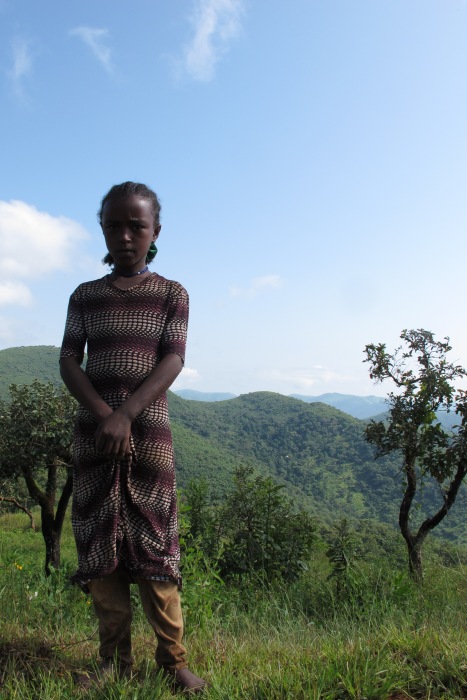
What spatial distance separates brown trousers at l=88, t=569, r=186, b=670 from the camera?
2094 mm

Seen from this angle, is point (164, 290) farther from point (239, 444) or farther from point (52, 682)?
point (239, 444)

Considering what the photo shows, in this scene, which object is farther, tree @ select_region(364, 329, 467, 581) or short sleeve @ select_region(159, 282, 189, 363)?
tree @ select_region(364, 329, 467, 581)

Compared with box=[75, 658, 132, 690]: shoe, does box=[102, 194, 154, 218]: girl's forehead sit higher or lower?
higher

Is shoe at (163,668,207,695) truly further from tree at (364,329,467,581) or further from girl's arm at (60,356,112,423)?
tree at (364,329,467,581)

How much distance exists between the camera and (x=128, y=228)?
229 cm

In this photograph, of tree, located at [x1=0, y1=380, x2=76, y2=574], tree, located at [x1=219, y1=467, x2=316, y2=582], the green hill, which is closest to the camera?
tree, located at [x1=219, y1=467, x2=316, y2=582]

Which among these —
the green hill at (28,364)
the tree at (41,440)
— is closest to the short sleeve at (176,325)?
the tree at (41,440)

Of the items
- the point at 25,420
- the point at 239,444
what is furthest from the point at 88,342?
the point at 239,444

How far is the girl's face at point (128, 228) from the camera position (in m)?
2.26

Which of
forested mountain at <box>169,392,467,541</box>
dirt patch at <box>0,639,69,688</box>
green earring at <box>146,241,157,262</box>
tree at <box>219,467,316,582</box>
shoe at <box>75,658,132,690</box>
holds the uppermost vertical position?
green earring at <box>146,241,157,262</box>

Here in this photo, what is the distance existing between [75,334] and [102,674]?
1.30m

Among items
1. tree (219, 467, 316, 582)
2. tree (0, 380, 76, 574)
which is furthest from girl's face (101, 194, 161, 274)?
tree (0, 380, 76, 574)

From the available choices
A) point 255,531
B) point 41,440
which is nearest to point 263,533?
point 255,531

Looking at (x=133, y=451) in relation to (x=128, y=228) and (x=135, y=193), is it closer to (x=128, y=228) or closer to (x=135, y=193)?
(x=128, y=228)
